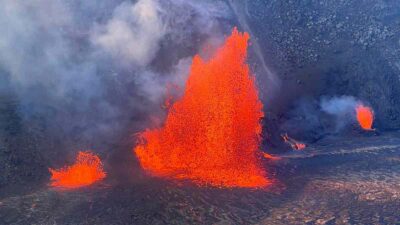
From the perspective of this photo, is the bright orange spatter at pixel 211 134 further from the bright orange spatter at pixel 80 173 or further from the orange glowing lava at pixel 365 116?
the orange glowing lava at pixel 365 116

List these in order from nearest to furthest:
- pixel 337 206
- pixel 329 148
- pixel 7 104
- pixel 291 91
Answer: pixel 337 206, pixel 7 104, pixel 329 148, pixel 291 91

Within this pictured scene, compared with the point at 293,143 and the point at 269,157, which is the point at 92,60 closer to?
the point at 269,157

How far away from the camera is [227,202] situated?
11.5m

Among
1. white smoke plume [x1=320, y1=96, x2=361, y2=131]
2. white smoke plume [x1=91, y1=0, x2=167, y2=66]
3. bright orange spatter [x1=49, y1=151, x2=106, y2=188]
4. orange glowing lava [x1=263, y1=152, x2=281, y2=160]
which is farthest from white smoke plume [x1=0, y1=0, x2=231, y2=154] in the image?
white smoke plume [x1=320, y1=96, x2=361, y2=131]

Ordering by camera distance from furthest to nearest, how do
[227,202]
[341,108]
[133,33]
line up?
[341,108] < [133,33] < [227,202]

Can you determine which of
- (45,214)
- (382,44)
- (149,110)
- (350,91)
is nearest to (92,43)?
(149,110)

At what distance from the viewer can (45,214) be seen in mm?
10484

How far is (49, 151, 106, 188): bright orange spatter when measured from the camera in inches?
503

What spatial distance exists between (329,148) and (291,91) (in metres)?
4.54

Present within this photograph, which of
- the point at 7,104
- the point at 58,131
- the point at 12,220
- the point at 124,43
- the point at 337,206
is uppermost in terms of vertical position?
the point at 124,43

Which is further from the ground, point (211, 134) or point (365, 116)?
point (365, 116)

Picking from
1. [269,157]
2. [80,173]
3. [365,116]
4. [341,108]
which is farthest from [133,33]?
[365,116]

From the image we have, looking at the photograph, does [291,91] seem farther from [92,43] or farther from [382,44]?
[92,43]

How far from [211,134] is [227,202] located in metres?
4.36
